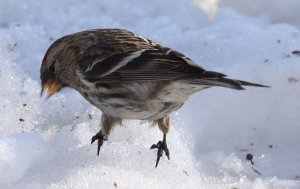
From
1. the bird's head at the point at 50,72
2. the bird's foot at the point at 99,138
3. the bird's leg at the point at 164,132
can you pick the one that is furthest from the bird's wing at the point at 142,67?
the bird's leg at the point at 164,132

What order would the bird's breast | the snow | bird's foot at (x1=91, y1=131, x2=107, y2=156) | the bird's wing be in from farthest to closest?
bird's foot at (x1=91, y1=131, x2=107, y2=156)
the snow
the bird's breast
the bird's wing

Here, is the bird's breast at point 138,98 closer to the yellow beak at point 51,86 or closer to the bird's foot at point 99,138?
the bird's foot at point 99,138

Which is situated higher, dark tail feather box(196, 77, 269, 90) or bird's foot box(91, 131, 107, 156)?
dark tail feather box(196, 77, 269, 90)

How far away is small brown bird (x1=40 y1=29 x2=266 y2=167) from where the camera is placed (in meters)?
3.06

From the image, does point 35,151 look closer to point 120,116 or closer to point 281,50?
point 120,116

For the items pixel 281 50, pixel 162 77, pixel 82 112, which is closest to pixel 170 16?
pixel 281 50

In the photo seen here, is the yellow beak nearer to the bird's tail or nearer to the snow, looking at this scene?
the snow

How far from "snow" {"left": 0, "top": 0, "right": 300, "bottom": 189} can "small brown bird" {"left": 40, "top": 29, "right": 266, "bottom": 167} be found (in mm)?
177

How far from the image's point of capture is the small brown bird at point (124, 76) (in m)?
3.06

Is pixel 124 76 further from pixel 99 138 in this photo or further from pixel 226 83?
pixel 226 83

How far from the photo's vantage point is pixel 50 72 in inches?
143

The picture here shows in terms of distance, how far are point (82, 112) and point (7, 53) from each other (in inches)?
30.1

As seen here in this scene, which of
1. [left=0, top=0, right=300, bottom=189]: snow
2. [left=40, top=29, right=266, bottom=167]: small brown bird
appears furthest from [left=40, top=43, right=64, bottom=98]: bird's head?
[left=0, top=0, right=300, bottom=189]: snow

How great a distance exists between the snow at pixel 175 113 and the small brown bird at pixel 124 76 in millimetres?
177
